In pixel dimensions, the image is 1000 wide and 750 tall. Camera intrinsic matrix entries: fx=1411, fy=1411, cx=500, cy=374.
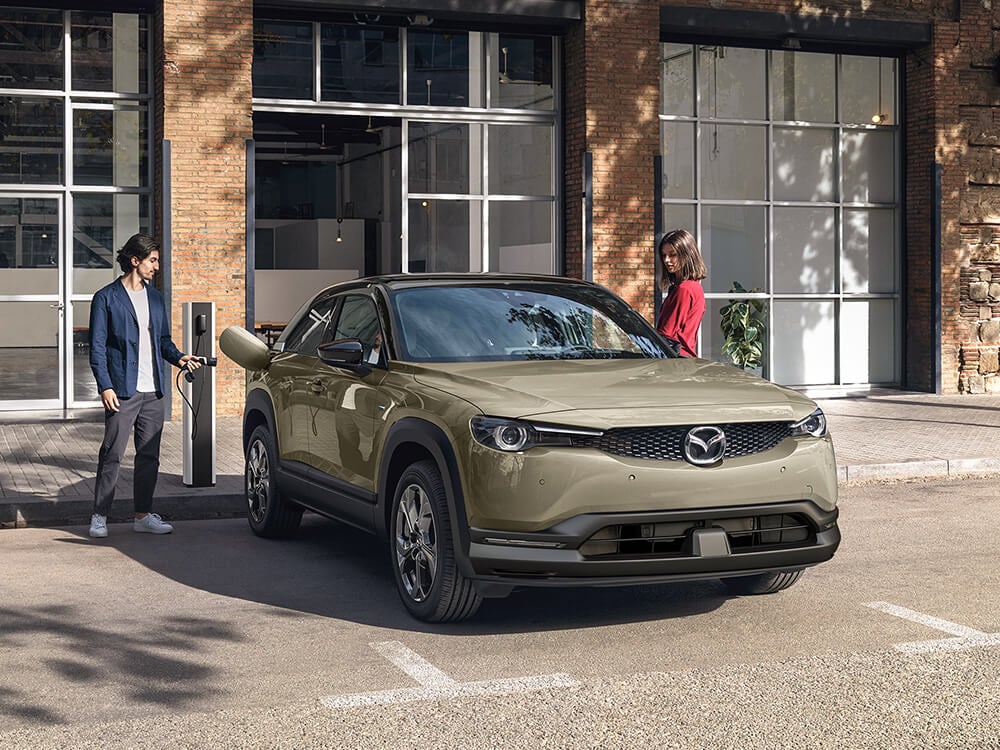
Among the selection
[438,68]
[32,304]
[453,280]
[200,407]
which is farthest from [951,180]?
[453,280]

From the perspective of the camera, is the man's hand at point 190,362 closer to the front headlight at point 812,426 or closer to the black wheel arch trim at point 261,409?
the black wheel arch trim at point 261,409

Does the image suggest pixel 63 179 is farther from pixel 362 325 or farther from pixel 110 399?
Answer: pixel 362 325

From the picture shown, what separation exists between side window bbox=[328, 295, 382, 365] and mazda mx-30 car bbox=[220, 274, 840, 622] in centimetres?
3

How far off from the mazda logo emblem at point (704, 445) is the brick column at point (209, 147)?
1158cm

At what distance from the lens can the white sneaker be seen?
9.63 metres

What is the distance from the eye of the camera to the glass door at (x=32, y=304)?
17.3 meters

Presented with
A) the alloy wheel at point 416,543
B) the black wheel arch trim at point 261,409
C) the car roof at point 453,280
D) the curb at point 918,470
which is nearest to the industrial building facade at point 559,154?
the curb at point 918,470

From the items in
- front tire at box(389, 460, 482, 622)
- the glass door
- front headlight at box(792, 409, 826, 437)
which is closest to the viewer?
front tire at box(389, 460, 482, 622)

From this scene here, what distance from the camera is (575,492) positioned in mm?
6098

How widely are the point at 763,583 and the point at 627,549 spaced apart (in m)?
1.38

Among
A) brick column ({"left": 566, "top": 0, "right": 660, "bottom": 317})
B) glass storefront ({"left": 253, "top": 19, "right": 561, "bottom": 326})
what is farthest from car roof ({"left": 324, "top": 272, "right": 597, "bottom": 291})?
brick column ({"left": 566, "top": 0, "right": 660, "bottom": 317})

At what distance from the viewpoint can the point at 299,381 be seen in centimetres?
863

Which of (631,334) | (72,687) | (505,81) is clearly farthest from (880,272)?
(72,687)

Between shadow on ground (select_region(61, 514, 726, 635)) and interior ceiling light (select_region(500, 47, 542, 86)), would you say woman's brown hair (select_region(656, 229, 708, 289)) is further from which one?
interior ceiling light (select_region(500, 47, 542, 86))
